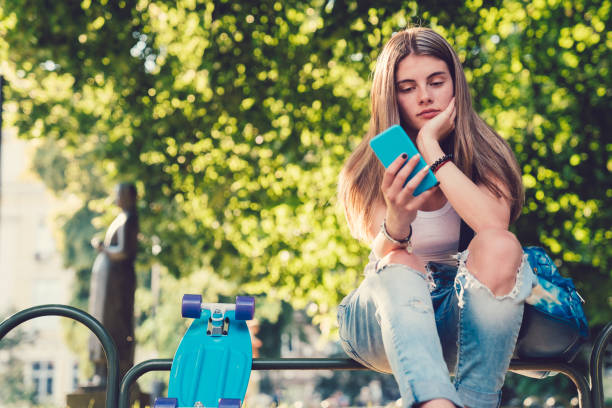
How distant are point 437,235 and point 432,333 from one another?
62cm

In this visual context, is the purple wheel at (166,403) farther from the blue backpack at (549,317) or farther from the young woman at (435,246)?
the blue backpack at (549,317)

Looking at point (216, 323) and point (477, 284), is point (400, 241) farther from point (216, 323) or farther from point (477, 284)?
point (216, 323)

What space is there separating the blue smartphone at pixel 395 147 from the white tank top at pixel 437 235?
0.38m

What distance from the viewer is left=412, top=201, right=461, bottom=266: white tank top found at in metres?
2.31

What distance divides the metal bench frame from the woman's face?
0.91 metres

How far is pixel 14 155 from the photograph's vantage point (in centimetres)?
3662

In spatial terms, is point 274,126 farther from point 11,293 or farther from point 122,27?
point 11,293

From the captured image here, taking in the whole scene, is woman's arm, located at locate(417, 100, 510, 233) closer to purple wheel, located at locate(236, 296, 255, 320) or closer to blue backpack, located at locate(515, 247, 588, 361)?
blue backpack, located at locate(515, 247, 588, 361)

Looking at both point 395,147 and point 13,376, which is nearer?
point 395,147

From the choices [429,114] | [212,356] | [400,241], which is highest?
[429,114]

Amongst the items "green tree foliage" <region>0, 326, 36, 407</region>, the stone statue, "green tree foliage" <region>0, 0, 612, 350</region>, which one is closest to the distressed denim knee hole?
"green tree foliage" <region>0, 0, 612, 350</region>

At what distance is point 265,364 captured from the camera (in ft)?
7.05

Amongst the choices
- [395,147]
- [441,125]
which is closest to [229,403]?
[395,147]

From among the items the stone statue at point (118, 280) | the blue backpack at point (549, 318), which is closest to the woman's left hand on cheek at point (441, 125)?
the blue backpack at point (549, 318)
